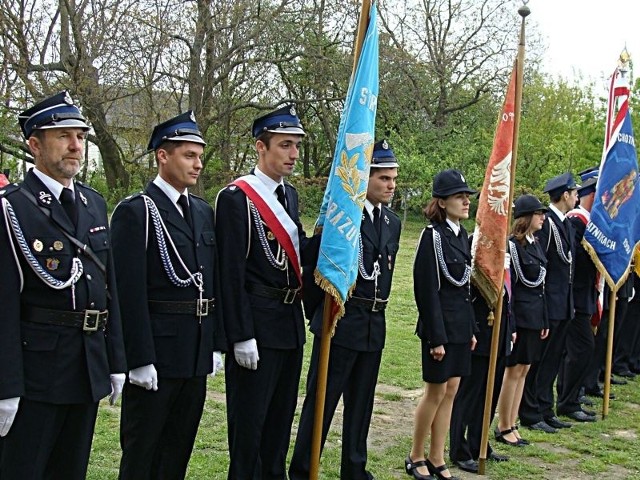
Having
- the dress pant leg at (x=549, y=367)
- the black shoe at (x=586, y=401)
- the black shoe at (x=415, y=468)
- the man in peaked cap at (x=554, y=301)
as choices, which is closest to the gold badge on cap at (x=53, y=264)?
the black shoe at (x=415, y=468)

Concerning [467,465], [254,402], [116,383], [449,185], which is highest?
[449,185]

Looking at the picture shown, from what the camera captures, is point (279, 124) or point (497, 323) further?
point (497, 323)

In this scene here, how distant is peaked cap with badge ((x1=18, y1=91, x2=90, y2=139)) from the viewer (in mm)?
3328

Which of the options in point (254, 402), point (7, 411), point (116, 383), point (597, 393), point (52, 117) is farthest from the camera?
point (597, 393)

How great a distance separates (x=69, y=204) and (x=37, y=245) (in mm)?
249

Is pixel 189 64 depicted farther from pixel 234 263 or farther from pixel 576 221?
pixel 234 263

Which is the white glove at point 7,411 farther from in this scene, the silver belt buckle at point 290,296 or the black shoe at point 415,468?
the black shoe at point 415,468

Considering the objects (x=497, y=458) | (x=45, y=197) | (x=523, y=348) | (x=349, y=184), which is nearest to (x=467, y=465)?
(x=497, y=458)

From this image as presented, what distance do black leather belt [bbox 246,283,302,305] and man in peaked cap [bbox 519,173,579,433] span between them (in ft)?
9.63

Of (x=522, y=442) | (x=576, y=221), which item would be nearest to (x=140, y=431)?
(x=522, y=442)

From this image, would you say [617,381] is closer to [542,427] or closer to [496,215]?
[542,427]

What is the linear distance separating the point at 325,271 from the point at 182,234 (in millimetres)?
800

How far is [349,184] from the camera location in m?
4.33

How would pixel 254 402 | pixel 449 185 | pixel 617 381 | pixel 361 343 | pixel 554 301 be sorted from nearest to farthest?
pixel 254 402
pixel 361 343
pixel 449 185
pixel 554 301
pixel 617 381
